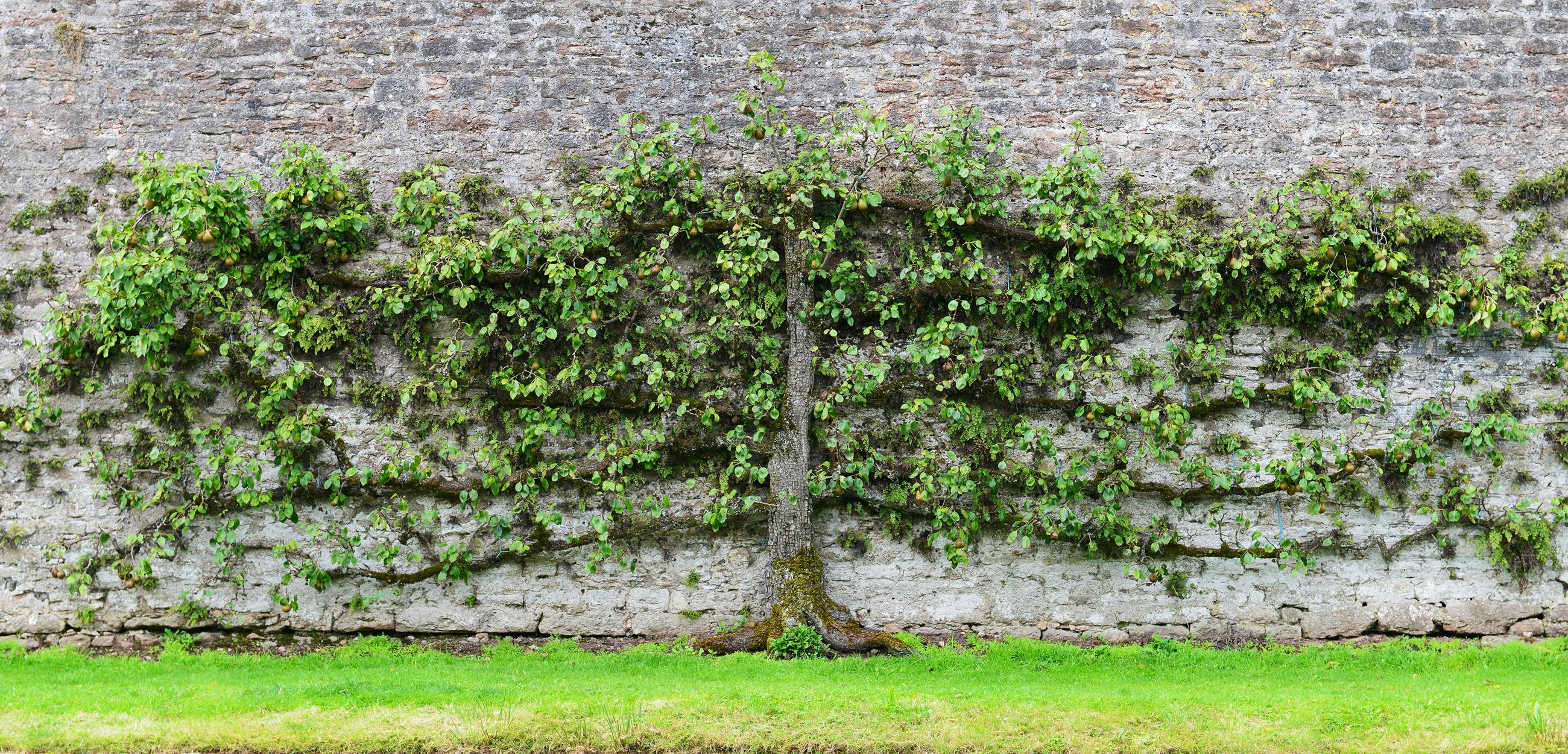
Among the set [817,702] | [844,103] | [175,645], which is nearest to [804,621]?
[817,702]

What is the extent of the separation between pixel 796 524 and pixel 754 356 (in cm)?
101

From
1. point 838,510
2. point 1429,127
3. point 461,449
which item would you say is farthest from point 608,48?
point 1429,127

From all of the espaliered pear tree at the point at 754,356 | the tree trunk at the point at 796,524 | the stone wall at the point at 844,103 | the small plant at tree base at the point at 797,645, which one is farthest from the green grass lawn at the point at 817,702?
the espaliered pear tree at the point at 754,356

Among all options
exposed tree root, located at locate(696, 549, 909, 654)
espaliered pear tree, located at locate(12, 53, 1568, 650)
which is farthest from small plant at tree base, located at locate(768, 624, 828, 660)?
espaliered pear tree, located at locate(12, 53, 1568, 650)

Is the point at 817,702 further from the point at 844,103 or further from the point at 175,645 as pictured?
the point at 175,645

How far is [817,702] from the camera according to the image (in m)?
4.42

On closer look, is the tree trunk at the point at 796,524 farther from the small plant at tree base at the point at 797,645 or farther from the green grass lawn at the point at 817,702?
the green grass lawn at the point at 817,702

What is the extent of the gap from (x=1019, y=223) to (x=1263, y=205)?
1.46 meters

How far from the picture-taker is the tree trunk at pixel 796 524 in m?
5.67

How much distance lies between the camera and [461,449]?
19.7 feet

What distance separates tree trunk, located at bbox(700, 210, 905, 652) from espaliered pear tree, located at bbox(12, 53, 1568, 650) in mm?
21

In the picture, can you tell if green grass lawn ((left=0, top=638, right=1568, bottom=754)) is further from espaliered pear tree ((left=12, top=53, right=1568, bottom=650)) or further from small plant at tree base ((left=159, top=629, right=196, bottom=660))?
espaliered pear tree ((left=12, top=53, right=1568, bottom=650))

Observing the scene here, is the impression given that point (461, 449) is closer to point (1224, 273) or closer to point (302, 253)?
point (302, 253)

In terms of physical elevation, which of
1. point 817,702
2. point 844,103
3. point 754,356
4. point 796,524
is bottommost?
point 817,702
